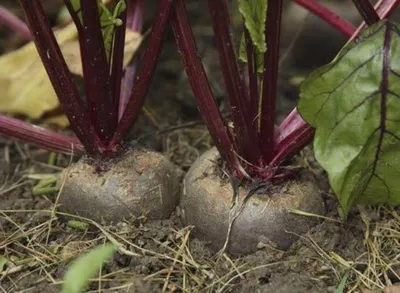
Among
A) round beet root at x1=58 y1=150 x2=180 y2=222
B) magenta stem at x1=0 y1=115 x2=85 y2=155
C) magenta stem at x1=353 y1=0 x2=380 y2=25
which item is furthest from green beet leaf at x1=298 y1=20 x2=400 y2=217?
magenta stem at x1=0 y1=115 x2=85 y2=155

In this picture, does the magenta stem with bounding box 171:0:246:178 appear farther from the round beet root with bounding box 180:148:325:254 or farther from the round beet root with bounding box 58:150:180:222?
the round beet root with bounding box 58:150:180:222

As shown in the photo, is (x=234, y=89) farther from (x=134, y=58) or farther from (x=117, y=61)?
(x=134, y=58)

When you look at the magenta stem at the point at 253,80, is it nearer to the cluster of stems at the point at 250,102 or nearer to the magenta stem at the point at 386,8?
the cluster of stems at the point at 250,102

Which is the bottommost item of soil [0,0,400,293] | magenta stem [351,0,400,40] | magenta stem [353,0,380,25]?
soil [0,0,400,293]

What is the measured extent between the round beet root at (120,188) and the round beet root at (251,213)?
0.26ft

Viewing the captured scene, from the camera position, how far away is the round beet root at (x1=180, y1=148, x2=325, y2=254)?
1.32 m

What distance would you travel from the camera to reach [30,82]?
5.95ft

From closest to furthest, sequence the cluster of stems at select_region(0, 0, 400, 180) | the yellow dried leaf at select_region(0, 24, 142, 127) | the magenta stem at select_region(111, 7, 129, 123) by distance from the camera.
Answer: the cluster of stems at select_region(0, 0, 400, 180), the magenta stem at select_region(111, 7, 129, 123), the yellow dried leaf at select_region(0, 24, 142, 127)

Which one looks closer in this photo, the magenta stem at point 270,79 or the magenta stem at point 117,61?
the magenta stem at point 270,79

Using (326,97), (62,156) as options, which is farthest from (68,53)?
(326,97)

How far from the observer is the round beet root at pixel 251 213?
1318mm

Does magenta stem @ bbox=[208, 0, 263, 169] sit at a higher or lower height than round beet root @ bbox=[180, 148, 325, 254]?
higher

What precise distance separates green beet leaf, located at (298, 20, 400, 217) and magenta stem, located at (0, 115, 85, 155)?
54 centimetres

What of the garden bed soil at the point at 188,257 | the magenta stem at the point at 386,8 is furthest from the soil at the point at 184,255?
the magenta stem at the point at 386,8
